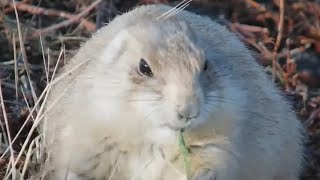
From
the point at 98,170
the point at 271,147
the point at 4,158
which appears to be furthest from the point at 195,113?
the point at 4,158

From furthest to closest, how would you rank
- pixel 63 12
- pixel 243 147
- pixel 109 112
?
1. pixel 63 12
2. pixel 243 147
3. pixel 109 112

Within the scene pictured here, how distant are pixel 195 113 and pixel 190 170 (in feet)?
1.31

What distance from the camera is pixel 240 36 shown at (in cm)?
514

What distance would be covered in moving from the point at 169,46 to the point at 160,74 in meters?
0.14

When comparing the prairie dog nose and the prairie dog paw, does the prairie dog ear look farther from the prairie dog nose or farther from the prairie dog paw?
the prairie dog paw

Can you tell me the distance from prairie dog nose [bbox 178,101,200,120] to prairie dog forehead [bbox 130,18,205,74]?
0.63 ft

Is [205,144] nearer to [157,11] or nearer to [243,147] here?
[243,147]

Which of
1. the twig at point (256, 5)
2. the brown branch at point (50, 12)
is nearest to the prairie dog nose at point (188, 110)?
the brown branch at point (50, 12)

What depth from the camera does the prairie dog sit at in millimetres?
3289

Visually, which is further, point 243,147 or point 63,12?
point 63,12

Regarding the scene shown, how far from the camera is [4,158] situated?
4.16m

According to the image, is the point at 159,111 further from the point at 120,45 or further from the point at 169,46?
the point at 120,45

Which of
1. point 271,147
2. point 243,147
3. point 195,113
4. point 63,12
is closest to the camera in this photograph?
point 195,113

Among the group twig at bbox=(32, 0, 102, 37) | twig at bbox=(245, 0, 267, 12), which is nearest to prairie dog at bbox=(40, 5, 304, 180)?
twig at bbox=(32, 0, 102, 37)
